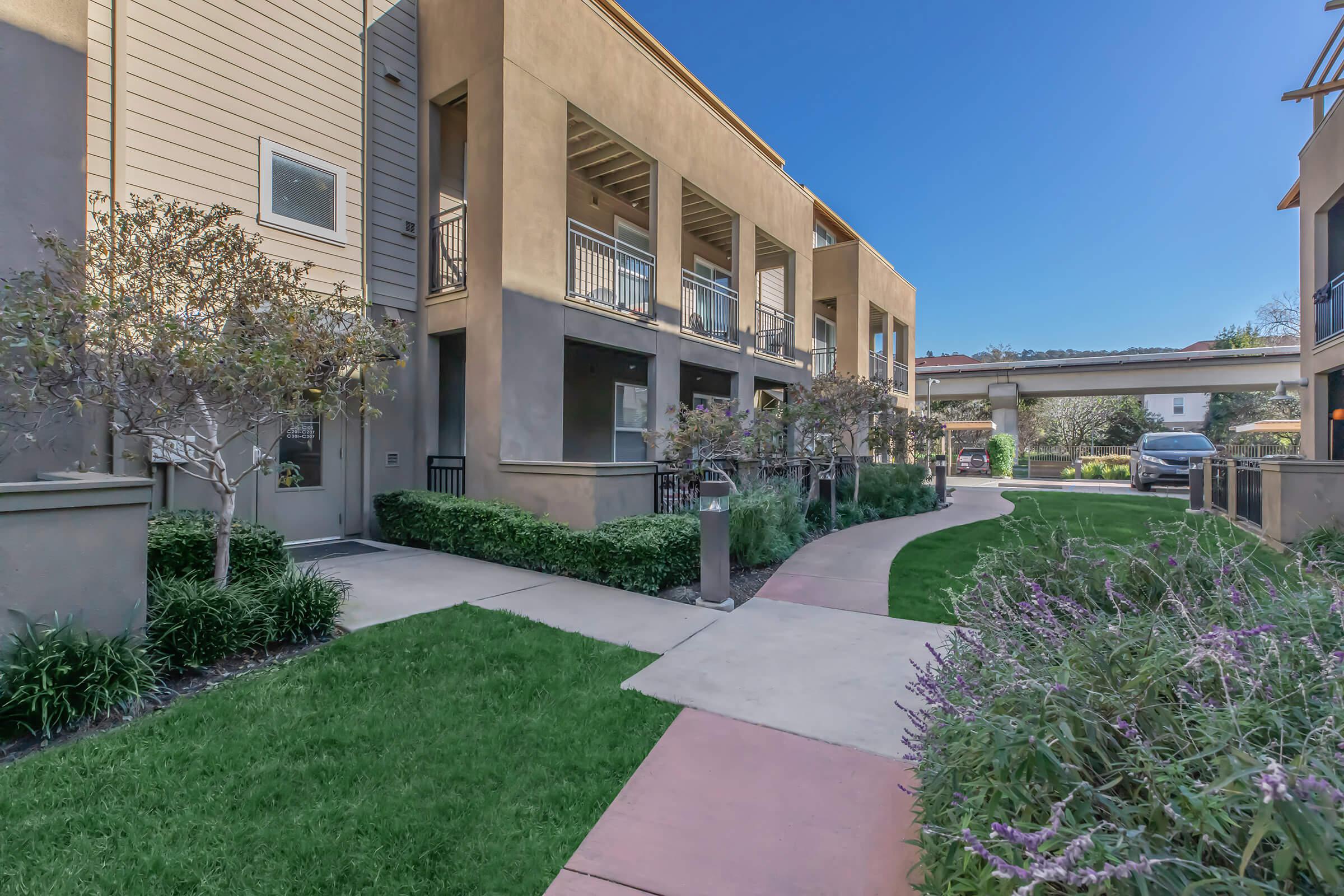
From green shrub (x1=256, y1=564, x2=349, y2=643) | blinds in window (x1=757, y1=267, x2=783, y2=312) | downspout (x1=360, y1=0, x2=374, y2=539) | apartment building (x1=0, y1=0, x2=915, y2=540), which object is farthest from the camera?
blinds in window (x1=757, y1=267, x2=783, y2=312)

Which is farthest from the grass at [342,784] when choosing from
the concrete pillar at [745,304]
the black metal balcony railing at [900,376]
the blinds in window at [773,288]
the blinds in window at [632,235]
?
the black metal balcony railing at [900,376]

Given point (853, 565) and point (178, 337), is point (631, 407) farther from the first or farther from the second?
point (178, 337)

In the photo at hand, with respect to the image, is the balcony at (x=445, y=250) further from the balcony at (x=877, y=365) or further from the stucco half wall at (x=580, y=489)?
the balcony at (x=877, y=365)

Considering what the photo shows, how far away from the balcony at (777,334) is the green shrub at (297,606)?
11.2 metres

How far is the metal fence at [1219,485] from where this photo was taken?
11219 mm

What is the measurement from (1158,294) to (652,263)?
41.2 metres

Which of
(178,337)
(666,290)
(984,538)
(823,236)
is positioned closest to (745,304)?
(666,290)

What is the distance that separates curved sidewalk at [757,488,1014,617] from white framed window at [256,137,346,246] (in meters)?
7.55

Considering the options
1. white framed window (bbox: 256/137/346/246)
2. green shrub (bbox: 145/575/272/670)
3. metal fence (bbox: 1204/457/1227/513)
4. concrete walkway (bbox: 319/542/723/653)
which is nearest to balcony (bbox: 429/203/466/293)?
white framed window (bbox: 256/137/346/246)

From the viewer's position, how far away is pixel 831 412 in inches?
442

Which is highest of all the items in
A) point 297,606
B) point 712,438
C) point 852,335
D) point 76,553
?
point 852,335

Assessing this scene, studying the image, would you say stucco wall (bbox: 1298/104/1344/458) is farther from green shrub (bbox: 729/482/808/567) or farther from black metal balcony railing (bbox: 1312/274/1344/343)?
green shrub (bbox: 729/482/808/567)

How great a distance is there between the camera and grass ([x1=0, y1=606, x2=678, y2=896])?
7.13 ft

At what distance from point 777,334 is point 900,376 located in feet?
28.6
